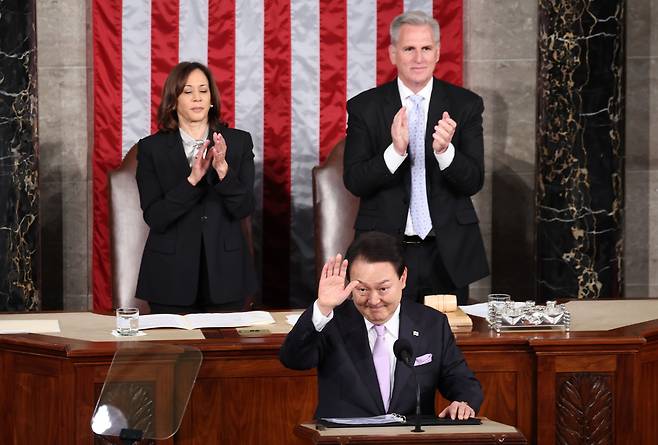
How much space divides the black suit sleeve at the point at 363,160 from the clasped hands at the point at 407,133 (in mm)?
124

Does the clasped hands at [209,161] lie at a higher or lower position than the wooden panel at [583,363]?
higher

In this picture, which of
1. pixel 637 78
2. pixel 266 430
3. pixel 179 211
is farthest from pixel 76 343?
pixel 637 78

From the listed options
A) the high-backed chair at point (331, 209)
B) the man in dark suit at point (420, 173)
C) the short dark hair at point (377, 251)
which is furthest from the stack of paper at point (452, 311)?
the high-backed chair at point (331, 209)

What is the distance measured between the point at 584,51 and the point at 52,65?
299 cm

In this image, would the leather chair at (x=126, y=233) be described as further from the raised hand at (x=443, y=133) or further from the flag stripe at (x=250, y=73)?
the raised hand at (x=443, y=133)

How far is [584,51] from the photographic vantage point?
23.0ft

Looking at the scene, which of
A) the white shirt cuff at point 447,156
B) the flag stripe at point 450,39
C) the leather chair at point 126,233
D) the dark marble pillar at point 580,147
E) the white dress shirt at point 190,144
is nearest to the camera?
the white shirt cuff at point 447,156

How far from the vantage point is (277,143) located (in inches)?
291

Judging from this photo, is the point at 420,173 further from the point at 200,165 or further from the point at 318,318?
the point at 318,318

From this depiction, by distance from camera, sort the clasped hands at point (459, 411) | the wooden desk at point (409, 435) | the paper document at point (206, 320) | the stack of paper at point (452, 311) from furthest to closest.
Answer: the paper document at point (206, 320), the stack of paper at point (452, 311), the clasped hands at point (459, 411), the wooden desk at point (409, 435)

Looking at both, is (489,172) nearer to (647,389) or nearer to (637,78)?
(637,78)

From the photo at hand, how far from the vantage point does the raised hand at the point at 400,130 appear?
5469mm

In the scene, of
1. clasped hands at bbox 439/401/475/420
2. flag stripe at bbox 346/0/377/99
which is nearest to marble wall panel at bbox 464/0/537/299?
flag stripe at bbox 346/0/377/99

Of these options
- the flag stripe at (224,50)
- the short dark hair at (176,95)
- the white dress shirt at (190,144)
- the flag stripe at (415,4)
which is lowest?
the white dress shirt at (190,144)
